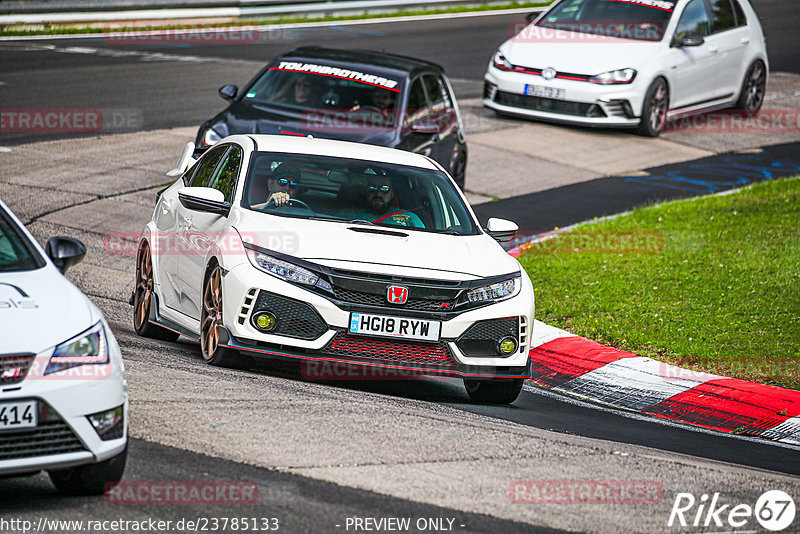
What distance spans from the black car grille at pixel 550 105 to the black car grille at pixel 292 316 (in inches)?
469

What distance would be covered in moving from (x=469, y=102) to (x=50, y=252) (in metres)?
15.3

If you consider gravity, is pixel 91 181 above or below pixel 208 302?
below

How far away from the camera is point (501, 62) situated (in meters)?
19.2

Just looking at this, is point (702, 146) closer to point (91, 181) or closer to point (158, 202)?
point (91, 181)

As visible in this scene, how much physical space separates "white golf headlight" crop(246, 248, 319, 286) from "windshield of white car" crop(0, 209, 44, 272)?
6.15ft

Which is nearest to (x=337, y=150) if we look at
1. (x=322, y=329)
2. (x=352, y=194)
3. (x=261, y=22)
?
(x=352, y=194)

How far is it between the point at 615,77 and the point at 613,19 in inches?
63.7

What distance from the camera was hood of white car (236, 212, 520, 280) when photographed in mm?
7770

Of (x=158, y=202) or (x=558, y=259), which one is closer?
(x=158, y=202)

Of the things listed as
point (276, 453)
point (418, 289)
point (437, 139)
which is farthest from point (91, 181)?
point (276, 453)

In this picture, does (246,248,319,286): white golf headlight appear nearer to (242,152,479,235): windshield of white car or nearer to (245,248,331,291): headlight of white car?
(245,248,331,291): headlight of white car

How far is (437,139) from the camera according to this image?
14430 millimetres

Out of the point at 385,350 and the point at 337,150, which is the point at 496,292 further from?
the point at 337,150

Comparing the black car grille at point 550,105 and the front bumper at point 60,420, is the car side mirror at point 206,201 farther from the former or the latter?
the black car grille at point 550,105
